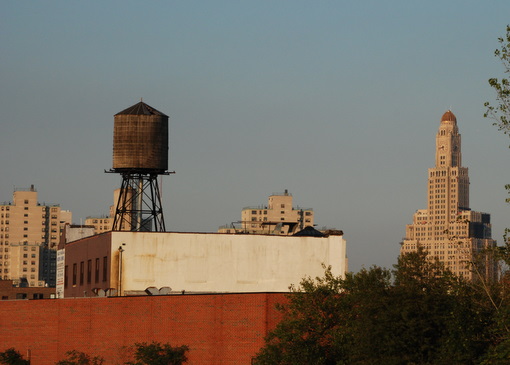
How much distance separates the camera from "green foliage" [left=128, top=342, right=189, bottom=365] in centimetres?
6600

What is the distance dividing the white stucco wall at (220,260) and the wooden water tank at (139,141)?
10921mm

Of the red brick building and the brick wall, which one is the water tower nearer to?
the brick wall

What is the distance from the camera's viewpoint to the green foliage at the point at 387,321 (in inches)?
1972

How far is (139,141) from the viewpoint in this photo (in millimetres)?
87875

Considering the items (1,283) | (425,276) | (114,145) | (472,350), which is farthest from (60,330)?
(1,283)

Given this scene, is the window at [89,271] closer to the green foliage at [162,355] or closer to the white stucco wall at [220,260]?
the white stucco wall at [220,260]

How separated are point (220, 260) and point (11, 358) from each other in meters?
16.2

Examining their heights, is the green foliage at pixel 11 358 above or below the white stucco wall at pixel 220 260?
below

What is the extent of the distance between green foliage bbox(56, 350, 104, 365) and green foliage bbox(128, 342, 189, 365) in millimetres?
4689

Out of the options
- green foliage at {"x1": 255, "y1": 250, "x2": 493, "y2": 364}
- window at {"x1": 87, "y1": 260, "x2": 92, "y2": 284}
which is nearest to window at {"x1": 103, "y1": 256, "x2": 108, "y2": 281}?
window at {"x1": 87, "y1": 260, "x2": 92, "y2": 284}

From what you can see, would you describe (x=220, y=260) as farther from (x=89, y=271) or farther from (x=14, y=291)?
(x=14, y=291)

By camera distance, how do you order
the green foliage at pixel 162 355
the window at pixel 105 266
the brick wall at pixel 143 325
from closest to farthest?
the brick wall at pixel 143 325
the green foliage at pixel 162 355
the window at pixel 105 266

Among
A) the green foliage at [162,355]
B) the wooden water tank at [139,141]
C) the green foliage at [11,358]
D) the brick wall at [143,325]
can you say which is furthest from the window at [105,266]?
the green foliage at [162,355]

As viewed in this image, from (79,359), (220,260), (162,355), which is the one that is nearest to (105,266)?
(220,260)
